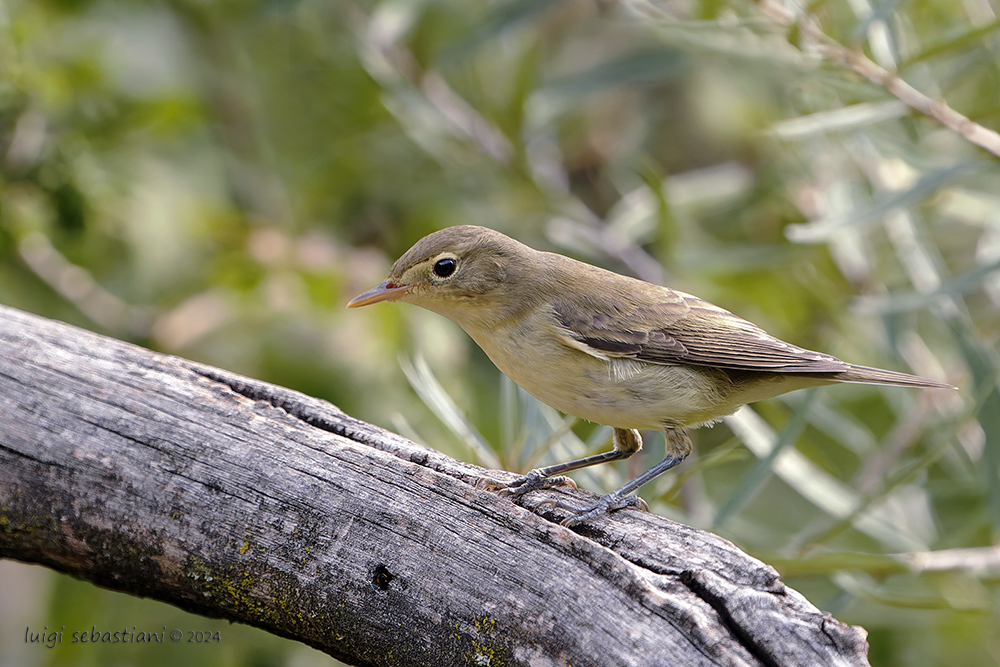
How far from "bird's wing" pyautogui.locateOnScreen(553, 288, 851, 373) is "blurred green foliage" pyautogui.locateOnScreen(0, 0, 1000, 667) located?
0.19 m

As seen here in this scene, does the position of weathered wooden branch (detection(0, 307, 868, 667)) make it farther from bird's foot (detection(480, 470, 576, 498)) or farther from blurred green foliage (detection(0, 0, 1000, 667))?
blurred green foliage (detection(0, 0, 1000, 667))

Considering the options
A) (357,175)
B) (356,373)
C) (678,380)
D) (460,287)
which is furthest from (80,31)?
(678,380)

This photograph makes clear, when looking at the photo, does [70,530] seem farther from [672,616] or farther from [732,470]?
[732,470]

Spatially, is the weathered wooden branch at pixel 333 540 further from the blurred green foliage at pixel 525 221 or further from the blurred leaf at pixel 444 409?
the blurred green foliage at pixel 525 221

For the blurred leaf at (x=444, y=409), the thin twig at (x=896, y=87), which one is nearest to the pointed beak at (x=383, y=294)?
the blurred leaf at (x=444, y=409)

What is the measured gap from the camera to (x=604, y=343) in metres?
3.02

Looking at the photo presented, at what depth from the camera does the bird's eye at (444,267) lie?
316 centimetres

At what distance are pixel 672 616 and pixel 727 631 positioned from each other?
0.13 m

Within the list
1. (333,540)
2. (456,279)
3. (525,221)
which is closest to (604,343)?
(456,279)

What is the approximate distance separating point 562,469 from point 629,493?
0.84 ft

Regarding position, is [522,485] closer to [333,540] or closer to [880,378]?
[333,540]

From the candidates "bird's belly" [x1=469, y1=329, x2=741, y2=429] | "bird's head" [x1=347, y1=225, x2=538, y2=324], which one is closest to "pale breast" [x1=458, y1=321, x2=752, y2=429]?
"bird's belly" [x1=469, y1=329, x2=741, y2=429]

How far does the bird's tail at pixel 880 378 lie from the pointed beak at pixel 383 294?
1470mm

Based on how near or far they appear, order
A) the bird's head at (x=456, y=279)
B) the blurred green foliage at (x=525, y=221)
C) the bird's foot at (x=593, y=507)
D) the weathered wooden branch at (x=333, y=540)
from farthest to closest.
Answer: the blurred green foliage at (x=525, y=221)
the bird's head at (x=456, y=279)
the bird's foot at (x=593, y=507)
the weathered wooden branch at (x=333, y=540)
